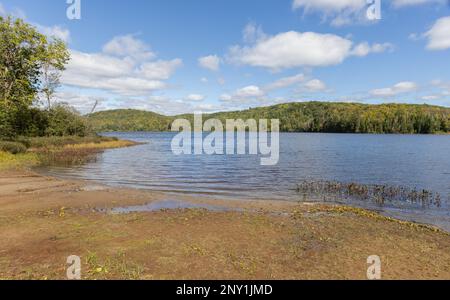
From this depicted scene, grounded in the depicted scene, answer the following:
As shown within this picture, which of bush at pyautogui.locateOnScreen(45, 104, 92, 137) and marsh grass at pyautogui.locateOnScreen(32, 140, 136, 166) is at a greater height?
bush at pyautogui.locateOnScreen(45, 104, 92, 137)

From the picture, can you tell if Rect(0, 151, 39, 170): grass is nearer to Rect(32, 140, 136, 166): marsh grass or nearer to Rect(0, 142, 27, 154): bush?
Rect(0, 142, 27, 154): bush

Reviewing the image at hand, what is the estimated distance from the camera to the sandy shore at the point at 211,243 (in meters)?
7.20

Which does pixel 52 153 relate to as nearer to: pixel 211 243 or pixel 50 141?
pixel 50 141

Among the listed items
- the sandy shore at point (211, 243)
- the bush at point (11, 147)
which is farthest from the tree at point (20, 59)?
the sandy shore at point (211, 243)

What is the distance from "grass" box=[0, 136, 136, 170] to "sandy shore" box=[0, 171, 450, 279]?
59.1 feet

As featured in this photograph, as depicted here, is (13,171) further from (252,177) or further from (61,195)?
(252,177)

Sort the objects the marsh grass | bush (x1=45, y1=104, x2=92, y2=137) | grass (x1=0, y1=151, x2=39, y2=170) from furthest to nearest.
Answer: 1. bush (x1=45, y1=104, x2=92, y2=137)
2. the marsh grass
3. grass (x1=0, y1=151, x2=39, y2=170)

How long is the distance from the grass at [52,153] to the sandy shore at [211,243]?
18.0 metres

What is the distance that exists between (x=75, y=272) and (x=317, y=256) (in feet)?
19.2

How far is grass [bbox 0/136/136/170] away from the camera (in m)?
29.8

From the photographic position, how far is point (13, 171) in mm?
24281

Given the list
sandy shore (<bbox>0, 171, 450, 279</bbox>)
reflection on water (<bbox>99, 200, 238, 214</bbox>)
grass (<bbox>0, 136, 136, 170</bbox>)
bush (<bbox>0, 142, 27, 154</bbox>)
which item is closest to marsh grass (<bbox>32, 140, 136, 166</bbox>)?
grass (<bbox>0, 136, 136, 170</bbox>)

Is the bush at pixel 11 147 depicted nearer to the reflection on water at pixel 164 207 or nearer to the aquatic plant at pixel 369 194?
the reflection on water at pixel 164 207

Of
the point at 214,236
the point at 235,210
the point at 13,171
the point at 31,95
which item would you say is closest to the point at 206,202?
the point at 235,210
